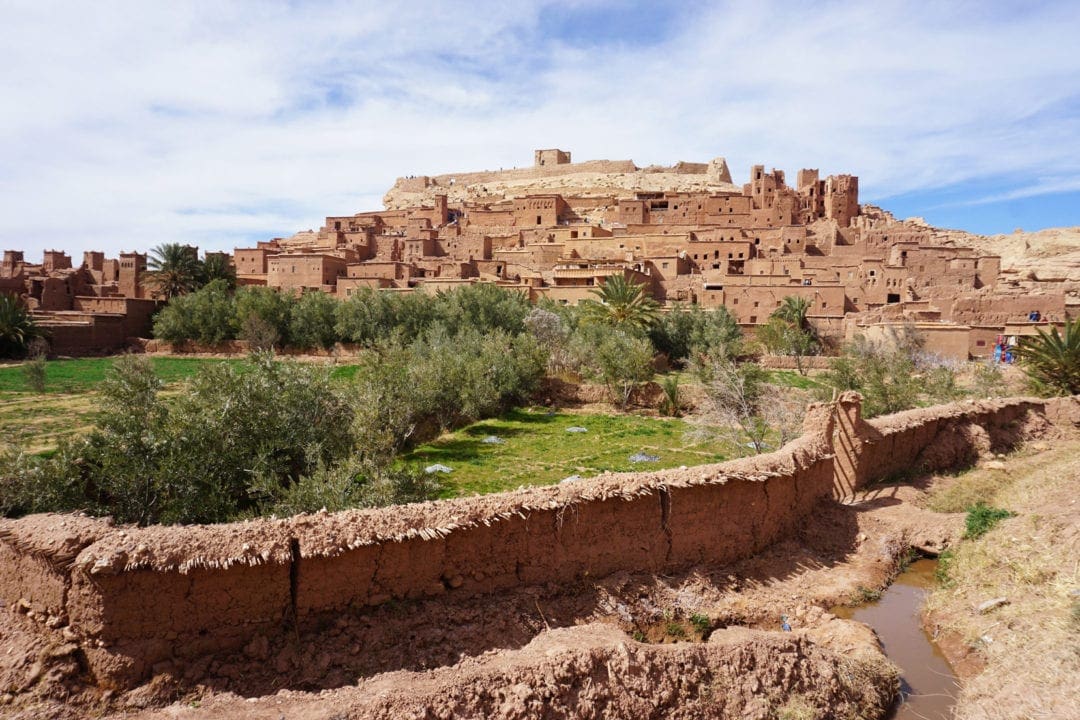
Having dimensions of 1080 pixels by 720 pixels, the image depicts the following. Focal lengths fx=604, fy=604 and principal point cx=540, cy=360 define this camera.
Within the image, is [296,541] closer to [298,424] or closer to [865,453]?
[298,424]

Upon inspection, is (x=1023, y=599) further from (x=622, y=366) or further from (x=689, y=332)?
(x=689, y=332)

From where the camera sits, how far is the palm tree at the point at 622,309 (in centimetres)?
2569

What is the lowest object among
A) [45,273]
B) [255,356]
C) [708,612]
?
[708,612]

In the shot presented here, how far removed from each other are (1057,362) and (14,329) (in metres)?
36.7

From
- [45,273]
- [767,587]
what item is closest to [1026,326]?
[767,587]

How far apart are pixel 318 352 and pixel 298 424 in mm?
21318

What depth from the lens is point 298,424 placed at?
8633 mm

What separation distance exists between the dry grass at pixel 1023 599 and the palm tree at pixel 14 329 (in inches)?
1294

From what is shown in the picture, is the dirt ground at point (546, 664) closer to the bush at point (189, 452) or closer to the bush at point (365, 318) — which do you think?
the bush at point (189, 452)

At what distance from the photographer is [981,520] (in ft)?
27.5

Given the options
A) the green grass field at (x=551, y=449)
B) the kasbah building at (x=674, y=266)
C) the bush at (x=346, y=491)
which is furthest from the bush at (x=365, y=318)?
the bush at (x=346, y=491)

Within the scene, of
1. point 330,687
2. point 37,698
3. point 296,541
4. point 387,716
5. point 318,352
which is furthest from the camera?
point 318,352

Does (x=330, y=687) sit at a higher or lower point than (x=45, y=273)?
lower

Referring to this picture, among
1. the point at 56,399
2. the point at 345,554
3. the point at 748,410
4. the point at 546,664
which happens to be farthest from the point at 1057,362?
the point at 56,399
